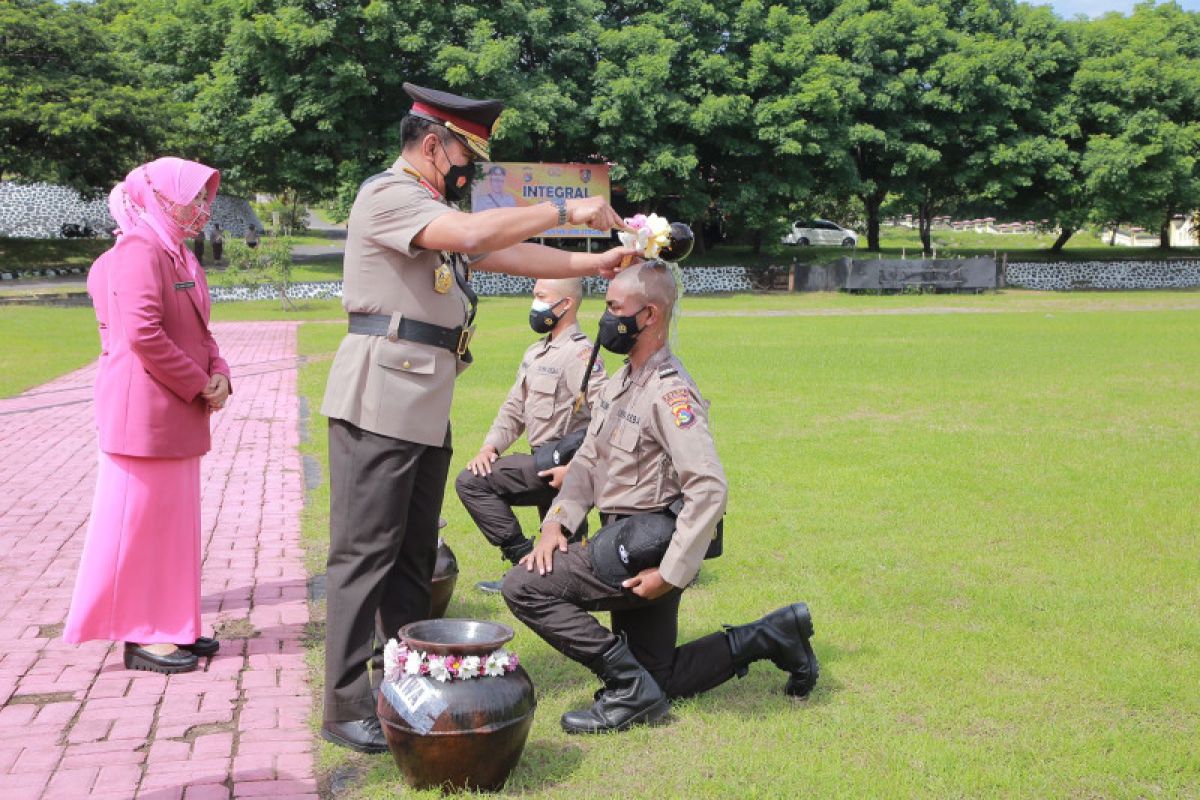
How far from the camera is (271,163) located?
35.9 meters

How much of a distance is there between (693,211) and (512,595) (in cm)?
3553

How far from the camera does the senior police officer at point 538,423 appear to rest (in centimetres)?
599

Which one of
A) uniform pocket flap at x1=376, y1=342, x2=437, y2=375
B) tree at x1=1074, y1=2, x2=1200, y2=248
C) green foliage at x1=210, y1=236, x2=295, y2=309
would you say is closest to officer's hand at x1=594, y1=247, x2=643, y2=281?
uniform pocket flap at x1=376, y1=342, x2=437, y2=375

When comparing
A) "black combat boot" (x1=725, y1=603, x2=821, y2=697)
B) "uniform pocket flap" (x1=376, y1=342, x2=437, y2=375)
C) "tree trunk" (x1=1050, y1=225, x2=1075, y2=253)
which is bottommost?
"black combat boot" (x1=725, y1=603, x2=821, y2=697)

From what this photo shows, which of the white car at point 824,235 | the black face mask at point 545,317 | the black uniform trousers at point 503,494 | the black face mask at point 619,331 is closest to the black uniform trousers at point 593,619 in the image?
the black face mask at point 619,331

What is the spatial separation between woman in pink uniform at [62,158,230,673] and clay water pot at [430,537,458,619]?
1079mm

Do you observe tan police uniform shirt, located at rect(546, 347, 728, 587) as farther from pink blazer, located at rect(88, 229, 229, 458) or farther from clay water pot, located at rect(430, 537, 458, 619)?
pink blazer, located at rect(88, 229, 229, 458)

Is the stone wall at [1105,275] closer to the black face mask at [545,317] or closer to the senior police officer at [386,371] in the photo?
the black face mask at [545,317]

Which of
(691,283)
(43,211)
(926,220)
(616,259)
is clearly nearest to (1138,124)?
(926,220)

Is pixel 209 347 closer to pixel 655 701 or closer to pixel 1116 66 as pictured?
pixel 655 701

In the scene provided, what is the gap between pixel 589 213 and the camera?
3.89 m

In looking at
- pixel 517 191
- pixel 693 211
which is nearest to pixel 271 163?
pixel 517 191

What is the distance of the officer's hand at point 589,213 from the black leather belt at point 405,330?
24.7 inches

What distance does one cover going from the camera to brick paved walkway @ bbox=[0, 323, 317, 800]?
3.92 m
